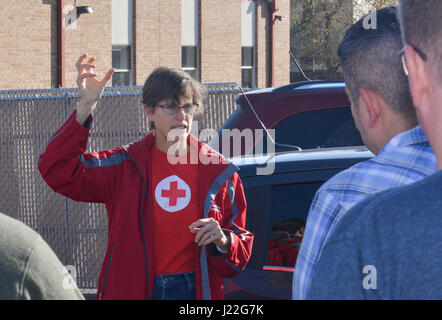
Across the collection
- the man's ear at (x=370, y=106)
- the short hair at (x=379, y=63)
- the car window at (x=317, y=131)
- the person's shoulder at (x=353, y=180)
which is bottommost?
the person's shoulder at (x=353, y=180)

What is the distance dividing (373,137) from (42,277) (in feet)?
2.95

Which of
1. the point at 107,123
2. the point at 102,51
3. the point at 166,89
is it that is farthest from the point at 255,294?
the point at 102,51

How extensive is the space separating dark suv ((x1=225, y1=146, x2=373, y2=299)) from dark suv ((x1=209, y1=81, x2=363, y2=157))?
3.43 ft

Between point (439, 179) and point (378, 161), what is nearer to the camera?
point (439, 179)

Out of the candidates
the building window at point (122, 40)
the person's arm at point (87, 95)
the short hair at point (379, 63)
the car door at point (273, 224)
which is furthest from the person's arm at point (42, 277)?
the building window at point (122, 40)

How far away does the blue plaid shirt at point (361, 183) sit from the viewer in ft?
5.27

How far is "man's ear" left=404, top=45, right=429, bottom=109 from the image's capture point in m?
1.21

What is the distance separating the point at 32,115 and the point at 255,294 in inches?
241

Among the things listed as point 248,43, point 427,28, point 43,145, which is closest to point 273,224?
point 427,28

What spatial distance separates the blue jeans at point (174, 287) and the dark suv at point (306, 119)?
71.4 inches

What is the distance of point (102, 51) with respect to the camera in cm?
2036

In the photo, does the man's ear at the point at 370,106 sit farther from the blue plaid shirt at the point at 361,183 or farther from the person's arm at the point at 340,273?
the person's arm at the point at 340,273
